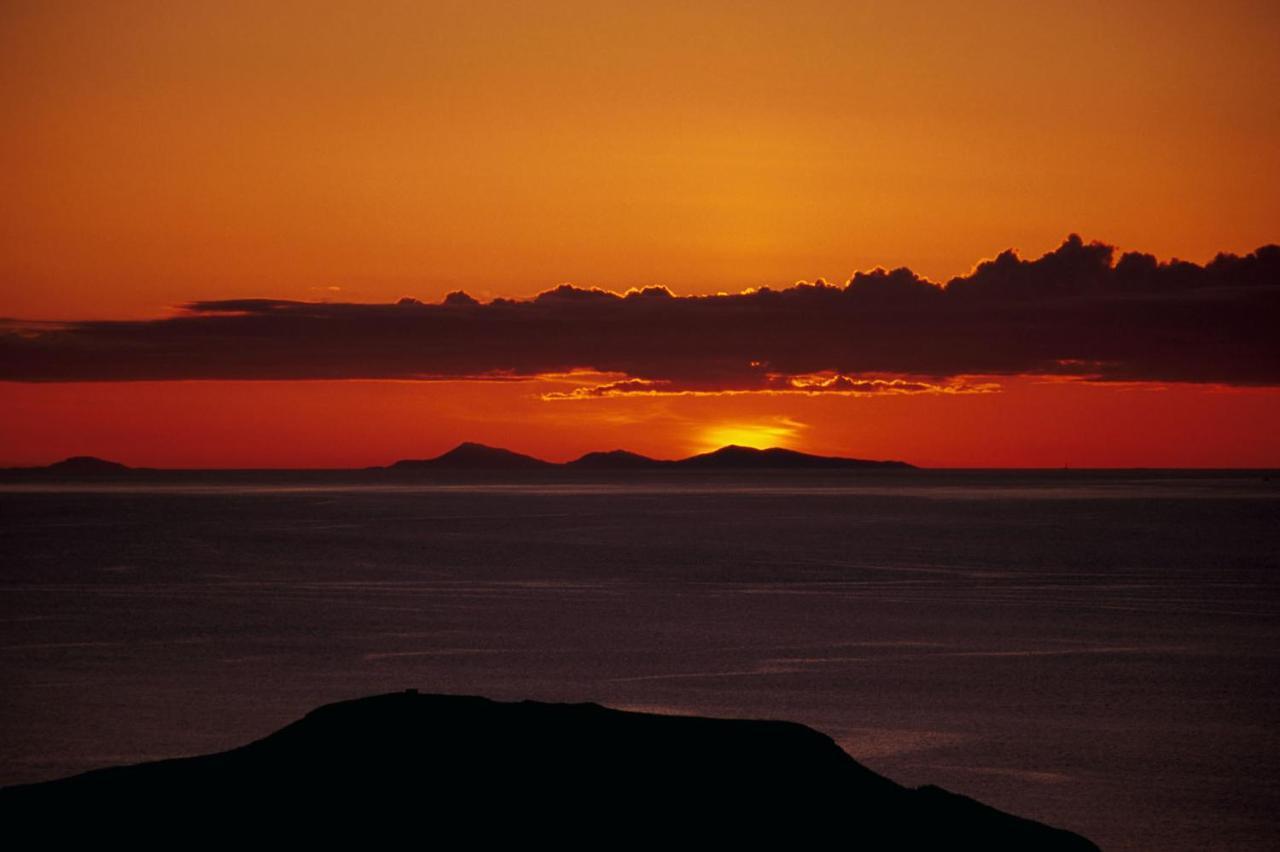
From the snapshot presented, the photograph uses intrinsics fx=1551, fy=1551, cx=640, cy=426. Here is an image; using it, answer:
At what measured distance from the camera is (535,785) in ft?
40.5

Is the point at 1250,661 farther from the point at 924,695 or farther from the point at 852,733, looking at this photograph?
the point at 852,733

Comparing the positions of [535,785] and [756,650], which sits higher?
[535,785]

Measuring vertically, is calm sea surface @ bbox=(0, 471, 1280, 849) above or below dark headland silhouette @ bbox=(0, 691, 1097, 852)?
below

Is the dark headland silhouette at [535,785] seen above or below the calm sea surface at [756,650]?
above

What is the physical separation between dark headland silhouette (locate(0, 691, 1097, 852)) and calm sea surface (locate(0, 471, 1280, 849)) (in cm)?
1010

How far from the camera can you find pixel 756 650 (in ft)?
140

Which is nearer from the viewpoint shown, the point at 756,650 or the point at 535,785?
the point at 535,785

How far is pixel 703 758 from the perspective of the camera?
42.3ft

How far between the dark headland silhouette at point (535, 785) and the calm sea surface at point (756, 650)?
10.1 m

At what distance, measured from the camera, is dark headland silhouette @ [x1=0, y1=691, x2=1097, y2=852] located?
12.1 meters

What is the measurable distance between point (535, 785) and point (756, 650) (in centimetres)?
3069

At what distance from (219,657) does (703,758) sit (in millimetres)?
30440

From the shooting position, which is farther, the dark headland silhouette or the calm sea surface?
the calm sea surface

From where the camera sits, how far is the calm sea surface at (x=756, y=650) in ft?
87.1
